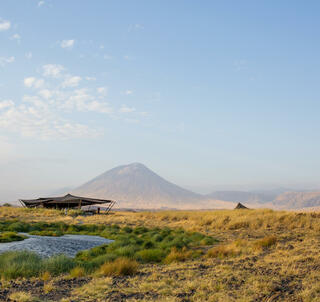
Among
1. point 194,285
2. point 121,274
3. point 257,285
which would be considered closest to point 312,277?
point 257,285

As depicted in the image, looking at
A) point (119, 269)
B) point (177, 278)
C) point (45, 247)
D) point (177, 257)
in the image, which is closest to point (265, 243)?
point (177, 257)

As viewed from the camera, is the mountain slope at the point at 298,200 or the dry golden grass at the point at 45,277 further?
the mountain slope at the point at 298,200

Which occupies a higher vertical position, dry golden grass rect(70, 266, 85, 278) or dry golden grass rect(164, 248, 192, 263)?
dry golden grass rect(70, 266, 85, 278)

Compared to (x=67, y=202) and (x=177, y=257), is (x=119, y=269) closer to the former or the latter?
(x=177, y=257)

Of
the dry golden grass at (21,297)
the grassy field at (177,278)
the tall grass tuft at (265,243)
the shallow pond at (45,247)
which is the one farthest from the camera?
the tall grass tuft at (265,243)

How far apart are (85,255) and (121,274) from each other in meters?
3.07

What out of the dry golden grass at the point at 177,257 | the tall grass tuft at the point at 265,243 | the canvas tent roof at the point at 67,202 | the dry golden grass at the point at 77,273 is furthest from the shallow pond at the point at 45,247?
the canvas tent roof at the point at 67,202

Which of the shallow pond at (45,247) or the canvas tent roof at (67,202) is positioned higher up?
the shallow pond at (45,247)

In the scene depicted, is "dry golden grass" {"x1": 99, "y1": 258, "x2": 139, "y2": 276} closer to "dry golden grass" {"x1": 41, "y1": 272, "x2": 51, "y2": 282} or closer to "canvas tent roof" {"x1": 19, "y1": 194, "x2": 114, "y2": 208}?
"dry golden grass" {"x1": 41, "y1": 272, "x2": 51, "y2": 282}

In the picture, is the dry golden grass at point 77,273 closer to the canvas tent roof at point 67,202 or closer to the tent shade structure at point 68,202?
the tent shade structure at point 68,202

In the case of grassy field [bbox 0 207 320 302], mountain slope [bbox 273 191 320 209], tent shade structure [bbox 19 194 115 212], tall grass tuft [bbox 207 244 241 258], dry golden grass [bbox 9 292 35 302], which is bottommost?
mountain slope [bbox 273 191 320 209]

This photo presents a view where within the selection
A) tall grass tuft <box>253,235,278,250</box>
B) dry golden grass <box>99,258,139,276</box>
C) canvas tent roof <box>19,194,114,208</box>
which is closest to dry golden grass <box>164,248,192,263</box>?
dry golden grass <box>99,258,139,276</box>

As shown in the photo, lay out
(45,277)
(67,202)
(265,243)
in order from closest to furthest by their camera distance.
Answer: (45,277), (265,243), (67,202)

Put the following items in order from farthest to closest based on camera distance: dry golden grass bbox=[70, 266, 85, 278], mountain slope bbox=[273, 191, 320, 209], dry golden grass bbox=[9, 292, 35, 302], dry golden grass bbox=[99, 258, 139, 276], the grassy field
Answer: mountain slope bbox=[273, 191, 320, 209]
dry golden grass bbox=[99, 258, 139, 276]
dry golden grass bbox=[70, 266, 85, 278]
the grassy field
dry golden grass bbox=[9, 292, 35, 302]
